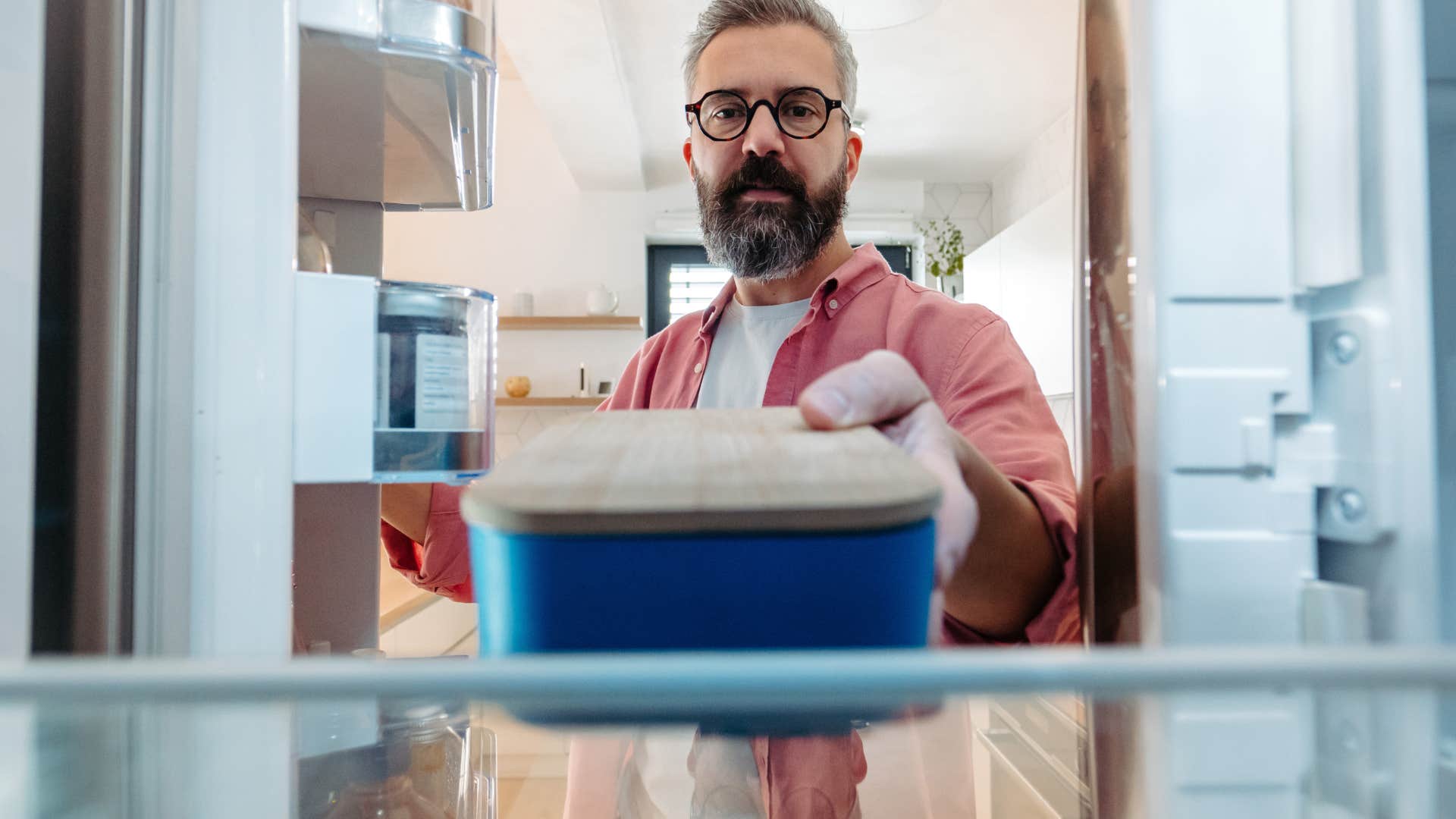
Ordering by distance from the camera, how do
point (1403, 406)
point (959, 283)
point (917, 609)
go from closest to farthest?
point (917, 609) → point (1403, 406) → point (959, 283)

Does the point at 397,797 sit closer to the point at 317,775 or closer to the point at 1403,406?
the point at 317,775

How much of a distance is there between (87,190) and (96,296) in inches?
1.7

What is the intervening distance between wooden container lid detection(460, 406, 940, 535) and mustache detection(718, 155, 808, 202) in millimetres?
784

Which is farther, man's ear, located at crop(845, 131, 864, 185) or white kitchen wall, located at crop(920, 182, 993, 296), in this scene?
white kitchen wall, located at crop(920, 182, 993, 296)

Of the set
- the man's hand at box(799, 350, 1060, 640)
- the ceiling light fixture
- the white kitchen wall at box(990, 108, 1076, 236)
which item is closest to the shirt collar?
the man's hand at box(799, 350, 1060, 640)

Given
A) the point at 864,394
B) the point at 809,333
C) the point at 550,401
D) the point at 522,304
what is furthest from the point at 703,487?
the point at 522,304

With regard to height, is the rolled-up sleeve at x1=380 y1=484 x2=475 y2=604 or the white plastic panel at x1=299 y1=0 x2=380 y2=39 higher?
the white plastic panel at x1=299 y1=0 x2=380 y2=39

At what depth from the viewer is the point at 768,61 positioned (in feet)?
3.31

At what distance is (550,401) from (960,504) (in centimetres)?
332

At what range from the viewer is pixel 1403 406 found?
0.36 m

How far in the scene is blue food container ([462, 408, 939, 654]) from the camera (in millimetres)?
214

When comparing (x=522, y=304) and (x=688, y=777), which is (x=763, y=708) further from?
(x=522, y=304)

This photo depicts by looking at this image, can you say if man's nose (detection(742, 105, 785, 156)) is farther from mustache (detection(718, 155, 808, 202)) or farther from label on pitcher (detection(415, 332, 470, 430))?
label on pitcher (detection(415, 332, 470, 430))

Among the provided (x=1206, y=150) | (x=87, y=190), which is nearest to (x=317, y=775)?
(x=87, y=190)
